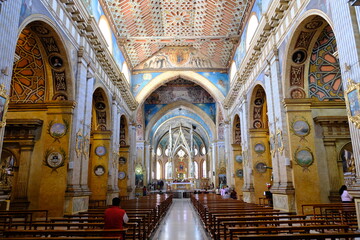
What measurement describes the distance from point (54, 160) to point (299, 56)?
900 centimetres

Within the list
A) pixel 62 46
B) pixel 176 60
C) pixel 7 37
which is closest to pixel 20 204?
pixel 62 46

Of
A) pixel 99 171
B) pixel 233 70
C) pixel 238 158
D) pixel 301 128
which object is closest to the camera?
pixel 301 128

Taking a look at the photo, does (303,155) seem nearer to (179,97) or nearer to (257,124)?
(257,124)

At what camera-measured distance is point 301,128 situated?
33.1 feet

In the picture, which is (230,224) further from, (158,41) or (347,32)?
(158,41)

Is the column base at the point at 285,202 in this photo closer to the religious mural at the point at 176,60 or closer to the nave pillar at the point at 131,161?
the nave pillar at the point at 131,161

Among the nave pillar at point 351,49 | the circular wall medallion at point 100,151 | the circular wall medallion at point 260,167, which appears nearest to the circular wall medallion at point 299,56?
the nave pillar at point 351,49

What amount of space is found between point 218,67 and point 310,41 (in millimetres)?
12782

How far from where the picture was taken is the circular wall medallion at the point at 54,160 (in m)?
9.95

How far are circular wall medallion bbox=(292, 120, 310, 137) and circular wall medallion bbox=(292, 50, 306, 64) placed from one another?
2.09 metres

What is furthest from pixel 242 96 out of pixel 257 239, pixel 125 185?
pixel 257 239

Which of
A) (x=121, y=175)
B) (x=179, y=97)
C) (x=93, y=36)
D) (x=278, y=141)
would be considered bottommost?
(x=121, y=175)

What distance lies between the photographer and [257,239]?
372 centimetres

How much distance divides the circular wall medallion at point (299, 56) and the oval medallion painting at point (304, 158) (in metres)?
3.07
